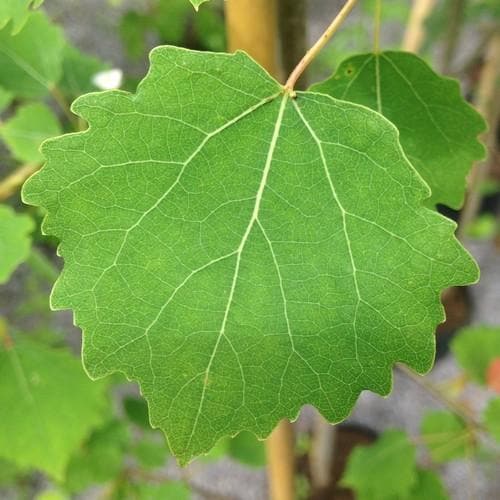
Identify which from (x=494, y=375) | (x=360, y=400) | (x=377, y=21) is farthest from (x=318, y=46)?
(x=360, y=400)

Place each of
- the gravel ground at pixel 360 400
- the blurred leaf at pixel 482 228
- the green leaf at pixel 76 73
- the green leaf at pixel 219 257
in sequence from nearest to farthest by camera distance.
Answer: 1. the green leaf at pixel 219 257
2. the green leaf at pixel 76 73
3. the gravel ground at pixel 360 400
4. the blurred leaf at pixel 482 228

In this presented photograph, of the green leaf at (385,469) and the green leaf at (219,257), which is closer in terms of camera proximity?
the green leaf at (219,257)

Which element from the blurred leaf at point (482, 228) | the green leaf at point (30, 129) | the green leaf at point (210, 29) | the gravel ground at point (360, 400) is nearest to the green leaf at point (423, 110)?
the green leaf at point (30, 129)

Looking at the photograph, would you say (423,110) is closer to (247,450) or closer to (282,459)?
(282,459)

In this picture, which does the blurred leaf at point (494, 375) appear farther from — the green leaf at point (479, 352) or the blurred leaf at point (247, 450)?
the blurred leaf at point (247, 450)

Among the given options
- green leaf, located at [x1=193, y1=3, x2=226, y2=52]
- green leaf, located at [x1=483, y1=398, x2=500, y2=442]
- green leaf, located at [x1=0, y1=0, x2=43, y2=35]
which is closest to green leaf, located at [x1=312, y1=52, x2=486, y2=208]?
green leaf, located at [x1=0, y1=0, x2=43, y2=35]
